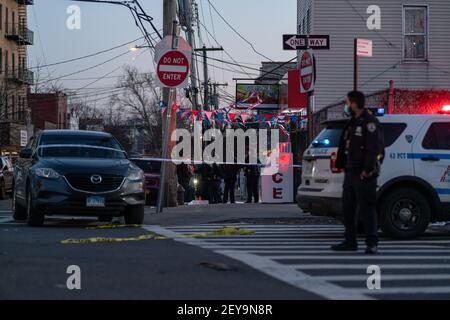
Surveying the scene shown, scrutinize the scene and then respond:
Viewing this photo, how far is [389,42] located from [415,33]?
101 cm

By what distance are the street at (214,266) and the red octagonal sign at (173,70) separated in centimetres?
462

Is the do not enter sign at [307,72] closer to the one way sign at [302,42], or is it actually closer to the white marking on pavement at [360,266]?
the one way sign at [302,42]

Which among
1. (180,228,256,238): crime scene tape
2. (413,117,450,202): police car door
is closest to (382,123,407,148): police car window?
(413,117,450,202): police car door

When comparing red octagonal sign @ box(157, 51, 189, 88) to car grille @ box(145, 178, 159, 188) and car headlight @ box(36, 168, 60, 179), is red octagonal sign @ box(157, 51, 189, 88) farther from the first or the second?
car grille @ box(145, 178, 159, 188)

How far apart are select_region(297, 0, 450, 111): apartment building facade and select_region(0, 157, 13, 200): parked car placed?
43.3 feet

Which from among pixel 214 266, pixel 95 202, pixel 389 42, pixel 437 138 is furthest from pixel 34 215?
pixel 389 42

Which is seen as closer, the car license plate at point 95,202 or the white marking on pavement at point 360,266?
the white marking on pavement at point 360,266

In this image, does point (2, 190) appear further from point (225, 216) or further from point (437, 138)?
point (437, 138)

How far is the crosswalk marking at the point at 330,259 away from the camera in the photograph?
6691mm

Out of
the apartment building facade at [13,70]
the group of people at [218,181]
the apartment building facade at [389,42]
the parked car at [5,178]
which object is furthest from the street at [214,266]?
the apartment building facade at [13,70]

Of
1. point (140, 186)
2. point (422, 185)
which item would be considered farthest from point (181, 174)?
point (422, 185)

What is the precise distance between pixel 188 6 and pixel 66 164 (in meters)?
20.4

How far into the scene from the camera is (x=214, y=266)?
766 cm
